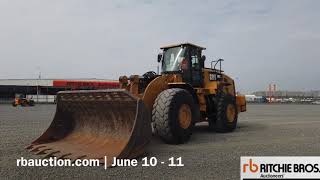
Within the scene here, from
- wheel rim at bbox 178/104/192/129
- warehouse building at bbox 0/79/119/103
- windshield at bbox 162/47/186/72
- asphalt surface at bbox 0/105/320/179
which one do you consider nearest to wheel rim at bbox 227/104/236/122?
asphalt surface at bbox 0/105/320/179

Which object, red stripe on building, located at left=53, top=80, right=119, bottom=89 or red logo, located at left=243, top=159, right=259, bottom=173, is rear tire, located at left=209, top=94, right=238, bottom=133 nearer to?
red logo, located at left=243, top=159, right=259, bottom=173

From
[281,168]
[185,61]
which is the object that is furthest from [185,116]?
[281,168]

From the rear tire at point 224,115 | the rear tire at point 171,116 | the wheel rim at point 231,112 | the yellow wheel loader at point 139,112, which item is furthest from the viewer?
the wheel rim at point 231,112

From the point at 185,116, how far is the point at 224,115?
2.76 m

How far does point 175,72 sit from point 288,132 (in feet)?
14.4

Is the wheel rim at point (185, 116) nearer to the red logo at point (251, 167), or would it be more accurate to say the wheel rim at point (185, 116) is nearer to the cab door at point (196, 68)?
the cab door at point (196, 68)

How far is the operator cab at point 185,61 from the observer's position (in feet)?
37.8

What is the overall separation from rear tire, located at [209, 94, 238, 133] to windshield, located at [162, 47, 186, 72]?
1.71 m

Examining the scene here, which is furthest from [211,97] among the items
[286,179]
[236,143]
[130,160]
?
[286,179]

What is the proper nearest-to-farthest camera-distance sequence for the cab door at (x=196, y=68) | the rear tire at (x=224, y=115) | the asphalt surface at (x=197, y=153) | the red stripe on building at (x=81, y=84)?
the asphalt surface at (x=197, y=153)
the cab door at (x=196, y=68)
the rear tire at (x=224, y=115)
the red stripe on building at (x=81, y=84)

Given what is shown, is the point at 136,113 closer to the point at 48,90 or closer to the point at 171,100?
the point at 171,100

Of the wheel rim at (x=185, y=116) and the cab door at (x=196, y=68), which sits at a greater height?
the cab door at (x=196, y=68)

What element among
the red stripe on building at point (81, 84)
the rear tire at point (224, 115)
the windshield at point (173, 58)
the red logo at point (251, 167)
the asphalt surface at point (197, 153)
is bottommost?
the asphalt surface at point (197, 153)

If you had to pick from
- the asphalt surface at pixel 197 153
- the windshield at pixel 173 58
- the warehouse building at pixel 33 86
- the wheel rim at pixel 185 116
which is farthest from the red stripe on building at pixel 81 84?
the wheel rim at pixel 185 116
